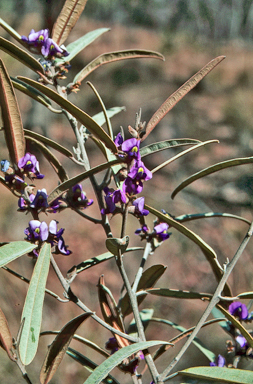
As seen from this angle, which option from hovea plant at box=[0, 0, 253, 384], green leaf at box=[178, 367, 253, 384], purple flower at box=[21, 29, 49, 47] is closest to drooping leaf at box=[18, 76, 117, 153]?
hovea plant at box=[0, 0, 253, 384]

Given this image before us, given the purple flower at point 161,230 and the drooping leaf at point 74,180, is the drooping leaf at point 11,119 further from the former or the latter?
the purple flower at point 161,230

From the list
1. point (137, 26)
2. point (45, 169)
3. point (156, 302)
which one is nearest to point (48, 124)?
point (45, 169)

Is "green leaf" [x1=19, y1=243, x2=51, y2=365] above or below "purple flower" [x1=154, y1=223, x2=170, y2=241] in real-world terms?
below

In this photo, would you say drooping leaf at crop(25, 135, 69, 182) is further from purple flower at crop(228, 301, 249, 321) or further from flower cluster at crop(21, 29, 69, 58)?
purple flower at crop(228, 301, 249, 321)

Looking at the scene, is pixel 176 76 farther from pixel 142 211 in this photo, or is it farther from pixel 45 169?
pixel 142 211

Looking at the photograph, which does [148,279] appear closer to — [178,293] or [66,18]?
[178,293]

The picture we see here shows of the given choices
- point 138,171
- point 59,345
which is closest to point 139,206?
point 138,171
